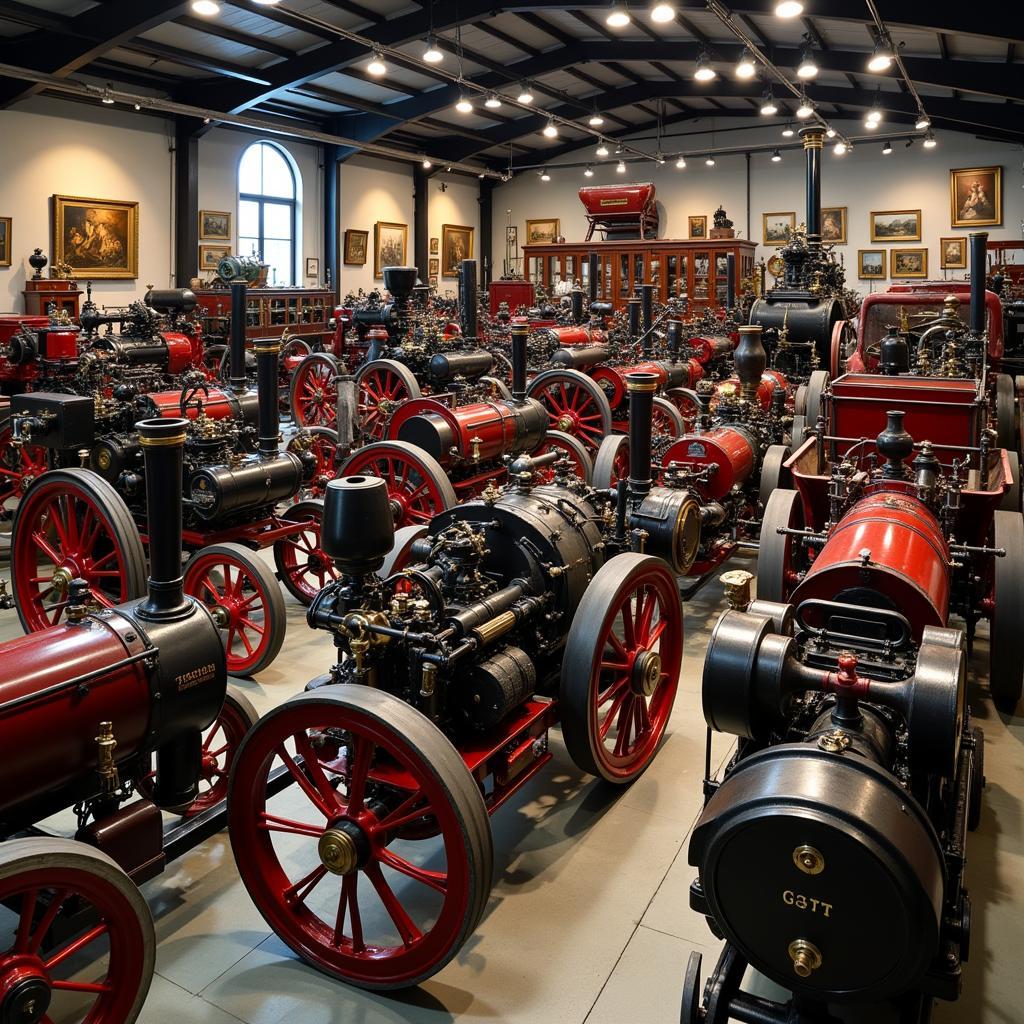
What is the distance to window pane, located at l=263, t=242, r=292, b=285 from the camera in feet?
55.1

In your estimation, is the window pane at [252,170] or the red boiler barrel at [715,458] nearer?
the red boiler barrel at [715,458]

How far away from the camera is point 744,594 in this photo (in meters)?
2.66

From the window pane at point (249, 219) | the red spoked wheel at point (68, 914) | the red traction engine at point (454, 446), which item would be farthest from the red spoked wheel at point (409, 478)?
the window pane at point (249, 219)

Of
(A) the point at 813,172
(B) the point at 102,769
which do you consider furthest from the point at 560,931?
(A) the point at 813,172

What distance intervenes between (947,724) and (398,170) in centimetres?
1959

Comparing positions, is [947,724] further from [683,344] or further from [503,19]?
[503,19]

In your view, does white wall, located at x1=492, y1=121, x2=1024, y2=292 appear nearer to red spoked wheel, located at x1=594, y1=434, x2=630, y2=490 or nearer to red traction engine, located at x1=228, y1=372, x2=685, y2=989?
red spoked wheel, located at x1=594, y1=434, x2=630, y2=490

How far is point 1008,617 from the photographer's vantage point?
400 cm

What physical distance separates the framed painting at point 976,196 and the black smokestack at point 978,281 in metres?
13.4

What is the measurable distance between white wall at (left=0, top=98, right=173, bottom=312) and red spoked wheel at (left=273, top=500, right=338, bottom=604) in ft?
28.8

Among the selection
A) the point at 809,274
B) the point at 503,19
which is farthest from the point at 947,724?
the point at 503,19

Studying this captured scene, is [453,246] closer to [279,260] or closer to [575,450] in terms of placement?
[279,260]

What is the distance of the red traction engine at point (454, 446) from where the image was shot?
559cm

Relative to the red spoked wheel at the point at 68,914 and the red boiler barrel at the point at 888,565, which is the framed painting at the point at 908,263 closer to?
the red boiler barrel at the point at 888,565
